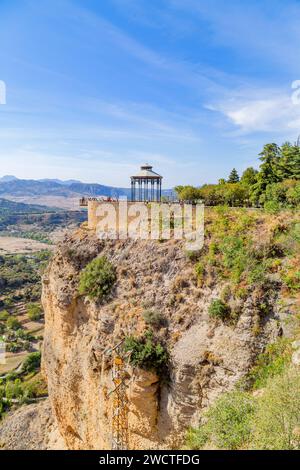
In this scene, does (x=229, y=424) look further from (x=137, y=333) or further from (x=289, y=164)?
(x=289, y=164)

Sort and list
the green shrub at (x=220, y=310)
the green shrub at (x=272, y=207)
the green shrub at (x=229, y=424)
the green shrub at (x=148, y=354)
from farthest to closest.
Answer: the green shrub at (x=272, y=207)
the green shrub at (x=148, y=354)
the green shrub at (x=220, y=310)
the green shrub at (x=229, y=424)

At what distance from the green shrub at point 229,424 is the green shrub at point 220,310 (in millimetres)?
3835

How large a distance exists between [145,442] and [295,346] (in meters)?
9.20

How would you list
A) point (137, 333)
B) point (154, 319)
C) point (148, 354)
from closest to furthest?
point (148, 354) < point (137, 333) < point (154, 319)

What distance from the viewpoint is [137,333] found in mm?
16484

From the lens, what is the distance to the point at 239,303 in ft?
49.1

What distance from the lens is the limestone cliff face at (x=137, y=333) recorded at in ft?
47.7

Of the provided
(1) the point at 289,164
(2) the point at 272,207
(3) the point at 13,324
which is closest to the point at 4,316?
(3) the point at 13,324

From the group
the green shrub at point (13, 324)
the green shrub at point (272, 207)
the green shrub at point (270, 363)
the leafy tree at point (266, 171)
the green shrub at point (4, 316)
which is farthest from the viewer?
the green shrub at point (4, 316)

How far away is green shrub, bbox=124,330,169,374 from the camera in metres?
15.3

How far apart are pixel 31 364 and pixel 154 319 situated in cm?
3799

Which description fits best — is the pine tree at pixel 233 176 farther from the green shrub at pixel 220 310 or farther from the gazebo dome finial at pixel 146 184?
the green shrub at pixel 220 310

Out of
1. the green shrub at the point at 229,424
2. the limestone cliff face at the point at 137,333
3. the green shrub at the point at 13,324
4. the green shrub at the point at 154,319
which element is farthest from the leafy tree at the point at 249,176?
the green shrub at the point at 13,324
